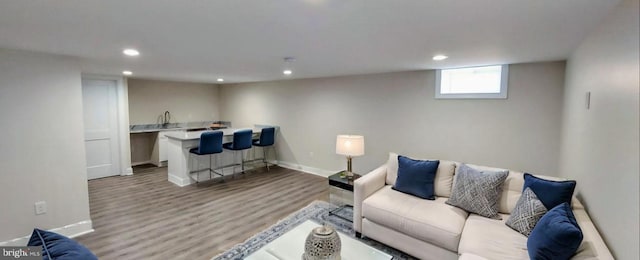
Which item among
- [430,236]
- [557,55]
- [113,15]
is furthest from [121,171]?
[557,55]

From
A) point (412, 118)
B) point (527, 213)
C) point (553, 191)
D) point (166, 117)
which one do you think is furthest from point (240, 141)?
point (553, 191)

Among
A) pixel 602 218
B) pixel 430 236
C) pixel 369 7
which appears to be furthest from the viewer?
pixel 430 236

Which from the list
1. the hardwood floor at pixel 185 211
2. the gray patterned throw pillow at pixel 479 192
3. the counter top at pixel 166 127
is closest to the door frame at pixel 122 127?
the hardwood floor at pixel 185 211

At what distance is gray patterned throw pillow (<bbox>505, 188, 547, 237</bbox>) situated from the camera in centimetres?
218

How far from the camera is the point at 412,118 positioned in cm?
443

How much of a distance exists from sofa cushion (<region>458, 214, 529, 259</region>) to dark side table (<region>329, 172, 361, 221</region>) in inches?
56.1

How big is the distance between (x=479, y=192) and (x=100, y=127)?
6.53m

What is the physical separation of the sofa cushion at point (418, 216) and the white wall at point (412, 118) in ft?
4.89

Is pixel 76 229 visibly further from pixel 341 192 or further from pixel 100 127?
pixel 341 192

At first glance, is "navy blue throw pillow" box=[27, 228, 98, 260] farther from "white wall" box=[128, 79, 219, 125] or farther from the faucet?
the faucet

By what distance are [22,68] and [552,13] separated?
452 centimetres

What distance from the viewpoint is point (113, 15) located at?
1.63 m

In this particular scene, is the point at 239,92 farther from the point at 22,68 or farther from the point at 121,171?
the point at 22,68

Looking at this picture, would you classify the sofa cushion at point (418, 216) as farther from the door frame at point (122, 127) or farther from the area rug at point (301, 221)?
the door frame at point (122, 127)
